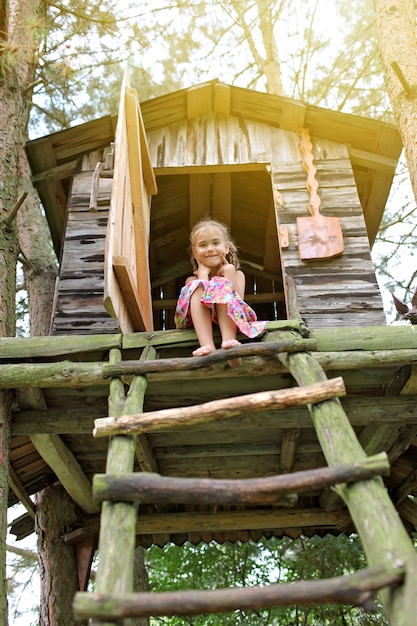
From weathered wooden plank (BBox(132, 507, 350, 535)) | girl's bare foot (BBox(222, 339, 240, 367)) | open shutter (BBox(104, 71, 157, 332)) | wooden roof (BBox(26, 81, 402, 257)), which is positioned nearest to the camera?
girl's bare foot (BBox(222, 339, 240, 367))

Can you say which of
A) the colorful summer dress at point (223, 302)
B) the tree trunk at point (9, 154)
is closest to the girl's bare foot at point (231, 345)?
the colorful summer dress at point (223, 302)

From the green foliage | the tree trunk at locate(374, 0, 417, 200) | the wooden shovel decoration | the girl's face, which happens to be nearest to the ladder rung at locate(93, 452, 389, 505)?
the girl's face

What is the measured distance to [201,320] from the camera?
3.62m

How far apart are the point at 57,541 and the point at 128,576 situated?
3482mm

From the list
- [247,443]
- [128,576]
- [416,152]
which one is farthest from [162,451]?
[416,152]

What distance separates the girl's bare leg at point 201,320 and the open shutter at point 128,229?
431mm

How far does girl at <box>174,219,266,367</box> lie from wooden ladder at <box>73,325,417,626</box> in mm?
581

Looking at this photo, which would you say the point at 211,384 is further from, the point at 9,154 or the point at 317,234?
the point at 9,154

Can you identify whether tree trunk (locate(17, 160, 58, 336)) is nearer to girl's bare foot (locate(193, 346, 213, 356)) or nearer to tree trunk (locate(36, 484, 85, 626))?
tree trunk (locate(36, 484, 85, 626))

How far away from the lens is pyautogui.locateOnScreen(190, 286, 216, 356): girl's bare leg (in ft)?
11.5

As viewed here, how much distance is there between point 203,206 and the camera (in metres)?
7.22

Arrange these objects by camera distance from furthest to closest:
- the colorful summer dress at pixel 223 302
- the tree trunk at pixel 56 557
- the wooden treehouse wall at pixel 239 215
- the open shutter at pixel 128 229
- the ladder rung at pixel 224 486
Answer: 1. the wooden treehouse wall at pixel 239 215
2. the tree trunk at pixel 56 557
3. the colorful summer dress at pixel 223 302
4. the open shutter at pixel 128 229
5. the ladder rung at pixel 224 486

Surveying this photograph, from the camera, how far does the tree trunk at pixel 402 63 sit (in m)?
4.75

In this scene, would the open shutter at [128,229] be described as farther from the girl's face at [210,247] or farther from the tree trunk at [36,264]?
the tree trunk at [36,264]
